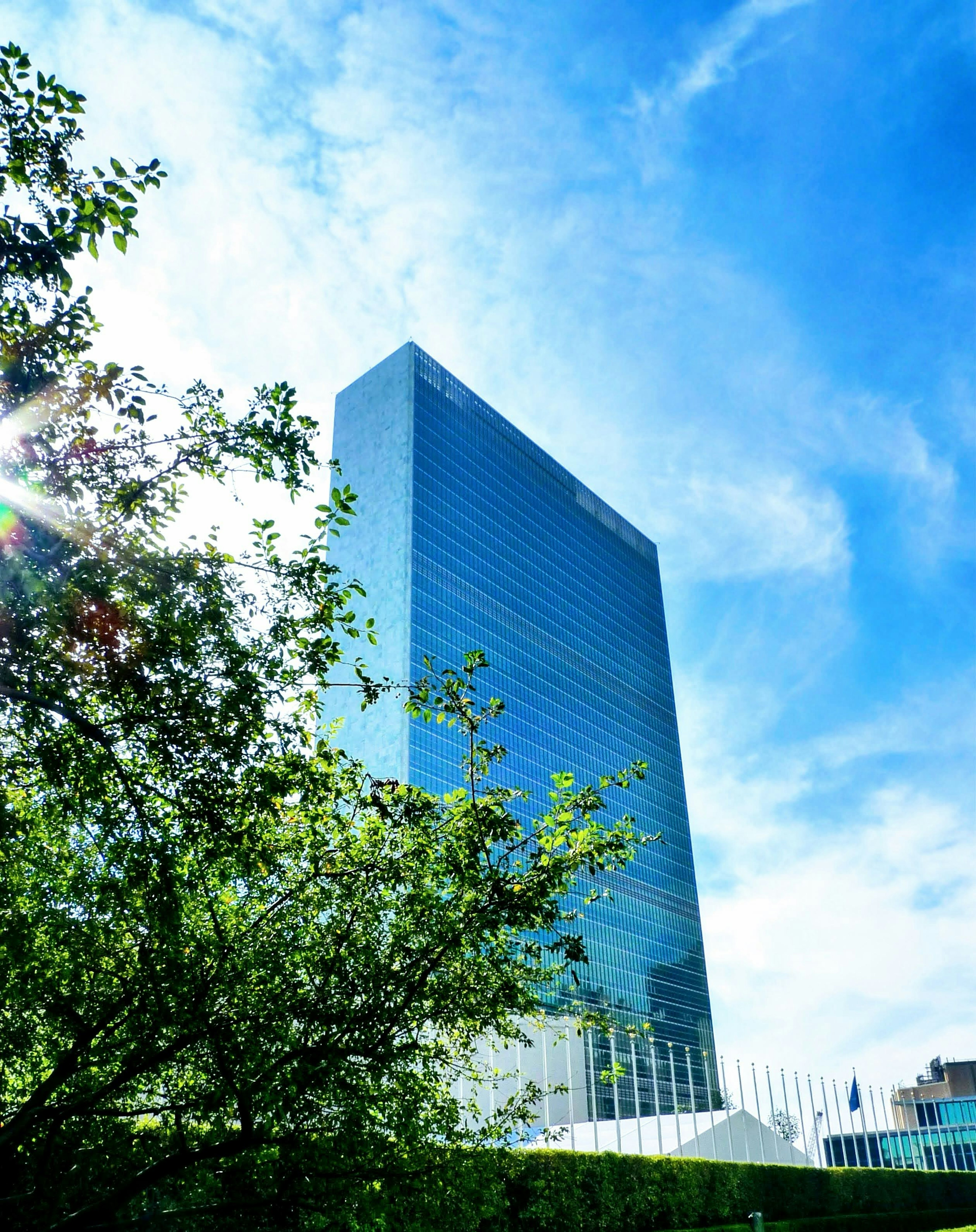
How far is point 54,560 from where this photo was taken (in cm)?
869

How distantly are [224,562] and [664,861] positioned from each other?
507 feet

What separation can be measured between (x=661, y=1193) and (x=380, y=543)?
99349 millimetres

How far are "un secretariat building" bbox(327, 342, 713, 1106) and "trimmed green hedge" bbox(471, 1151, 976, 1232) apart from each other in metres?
64.1

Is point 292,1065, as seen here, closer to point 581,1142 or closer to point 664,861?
point 581,1142

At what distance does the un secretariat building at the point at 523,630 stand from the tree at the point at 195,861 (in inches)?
3638

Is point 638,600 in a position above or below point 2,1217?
above

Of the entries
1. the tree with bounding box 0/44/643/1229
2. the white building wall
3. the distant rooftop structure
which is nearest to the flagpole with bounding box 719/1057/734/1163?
the tree with bounding box 0/44/643/1229

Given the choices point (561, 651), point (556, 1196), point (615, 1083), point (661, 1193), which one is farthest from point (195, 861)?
point (561, 651)

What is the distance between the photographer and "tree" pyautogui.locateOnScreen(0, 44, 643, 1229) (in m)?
9.28

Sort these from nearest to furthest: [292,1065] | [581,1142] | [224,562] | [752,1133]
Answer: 1. [292,1065]
2. [224,562]
3. [581,1142]
4. [752,1133]

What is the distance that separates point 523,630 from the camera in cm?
13712

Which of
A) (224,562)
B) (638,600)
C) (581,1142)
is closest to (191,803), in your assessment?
(224,562)

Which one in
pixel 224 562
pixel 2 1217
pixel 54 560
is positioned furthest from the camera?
pixel 224 562

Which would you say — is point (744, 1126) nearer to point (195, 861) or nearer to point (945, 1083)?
point (195, 861)
